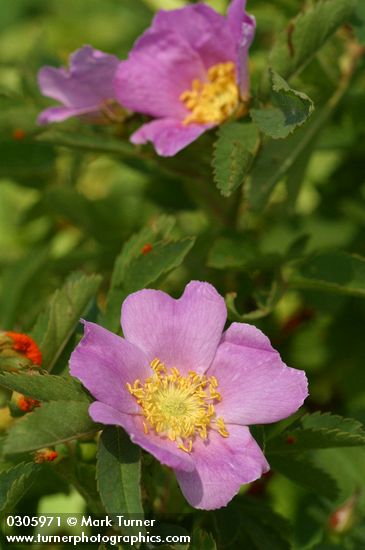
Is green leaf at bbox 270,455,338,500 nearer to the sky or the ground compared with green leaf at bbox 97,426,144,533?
nearer to the ground

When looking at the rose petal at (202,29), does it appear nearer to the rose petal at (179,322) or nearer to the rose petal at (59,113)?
the rose petal at (59,113)

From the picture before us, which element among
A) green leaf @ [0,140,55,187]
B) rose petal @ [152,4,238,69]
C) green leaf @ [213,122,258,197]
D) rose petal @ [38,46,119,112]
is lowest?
green leaf @ [0,140,55,187]

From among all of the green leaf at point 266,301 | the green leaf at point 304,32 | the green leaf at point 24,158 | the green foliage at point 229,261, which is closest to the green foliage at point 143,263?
the green foliage at point 229,261

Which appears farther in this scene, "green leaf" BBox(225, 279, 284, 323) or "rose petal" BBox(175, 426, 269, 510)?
"green leaf" BBox(225, 279, 284, 323)

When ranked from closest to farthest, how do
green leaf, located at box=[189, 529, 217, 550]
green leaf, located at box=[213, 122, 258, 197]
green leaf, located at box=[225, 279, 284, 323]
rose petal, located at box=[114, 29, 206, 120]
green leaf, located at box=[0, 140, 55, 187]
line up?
green leaf, located at box=[189, 529, 217, 550], green leaf, located at box=[213, 122, 258, 197], green leaf, located at box=[225, 279, 284, 323], rose petal, located at box=[114, 29, 206, 120], green leaf, located at box=[0, 140, 55, 187]

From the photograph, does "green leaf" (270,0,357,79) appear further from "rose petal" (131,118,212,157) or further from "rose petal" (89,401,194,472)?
"rose petal" (89,401,194,472)

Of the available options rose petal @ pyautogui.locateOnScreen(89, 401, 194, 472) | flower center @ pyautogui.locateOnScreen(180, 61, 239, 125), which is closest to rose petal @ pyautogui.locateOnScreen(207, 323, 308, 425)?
rose petal @ pyautogui.locateOnScreen(89, 401, 194, 472)
